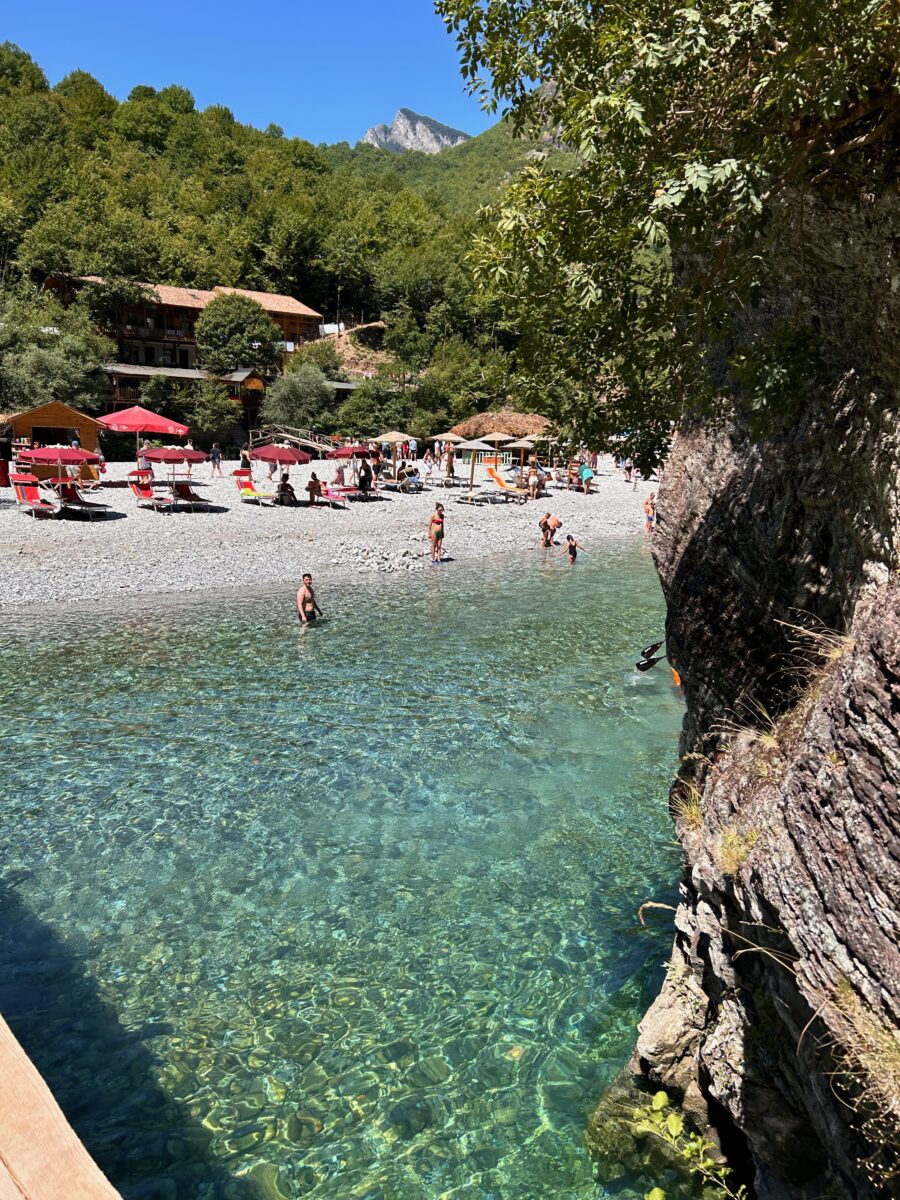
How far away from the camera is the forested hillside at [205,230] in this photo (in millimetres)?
60781

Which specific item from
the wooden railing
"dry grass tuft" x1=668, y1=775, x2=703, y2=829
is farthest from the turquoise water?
the wooden railing

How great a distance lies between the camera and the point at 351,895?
321 inches

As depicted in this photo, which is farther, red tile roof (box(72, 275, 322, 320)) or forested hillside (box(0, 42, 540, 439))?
red tile roof (box(72, 275, 322, 320))

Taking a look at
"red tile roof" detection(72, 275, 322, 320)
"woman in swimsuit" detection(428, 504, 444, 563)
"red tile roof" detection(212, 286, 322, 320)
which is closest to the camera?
"woman in swimsuit" detection(428, 504, 444, 563)

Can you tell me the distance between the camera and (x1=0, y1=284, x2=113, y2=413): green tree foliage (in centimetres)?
4700

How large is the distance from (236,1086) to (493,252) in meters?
6.19

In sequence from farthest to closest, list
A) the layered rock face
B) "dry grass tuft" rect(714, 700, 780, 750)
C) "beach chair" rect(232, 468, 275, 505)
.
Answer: "beach chair" rect(232, 468, 275, 505) → "dry grass tuft" rect(714, 700, 780, 750) → the layered rock face

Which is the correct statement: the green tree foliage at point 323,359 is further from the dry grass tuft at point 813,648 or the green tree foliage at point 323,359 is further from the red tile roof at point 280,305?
the dry grass tuft at point 813,648

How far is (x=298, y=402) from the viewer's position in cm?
5956

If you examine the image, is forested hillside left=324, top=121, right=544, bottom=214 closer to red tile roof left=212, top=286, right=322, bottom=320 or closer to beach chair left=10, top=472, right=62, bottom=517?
red tile roof left=212, top=286, right=322, bottom=320

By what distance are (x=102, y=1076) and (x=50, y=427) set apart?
148 feet

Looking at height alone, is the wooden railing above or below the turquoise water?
above

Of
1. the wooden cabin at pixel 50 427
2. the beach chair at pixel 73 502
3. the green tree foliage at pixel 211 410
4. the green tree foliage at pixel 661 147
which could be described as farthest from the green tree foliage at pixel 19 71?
the green tree foliage at pixel 661 147

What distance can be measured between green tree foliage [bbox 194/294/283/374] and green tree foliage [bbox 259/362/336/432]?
5054 millimetres
